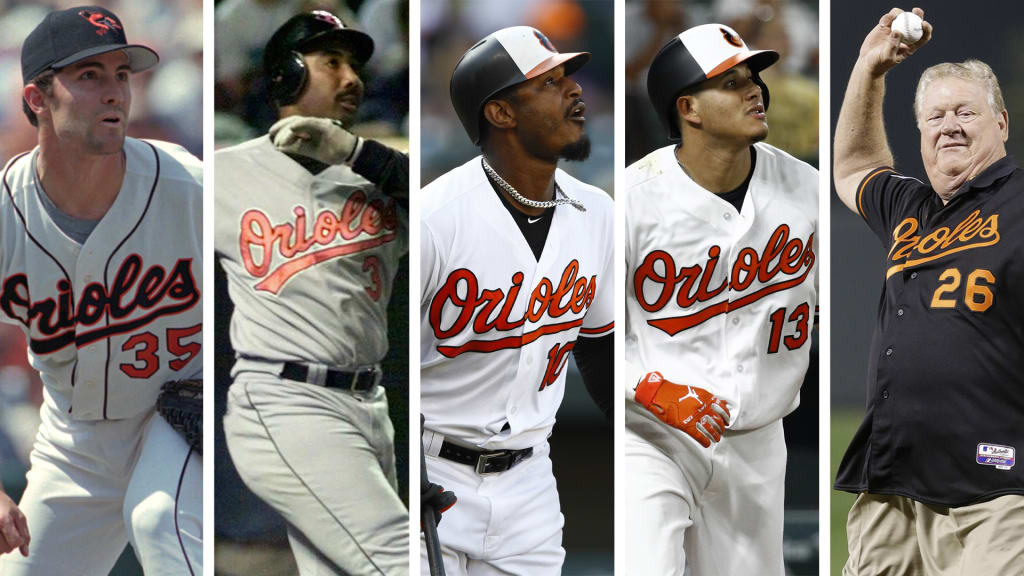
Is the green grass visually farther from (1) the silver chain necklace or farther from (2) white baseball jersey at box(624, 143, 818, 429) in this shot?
(1) the silver chain necklace

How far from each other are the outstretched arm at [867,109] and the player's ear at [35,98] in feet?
9.04

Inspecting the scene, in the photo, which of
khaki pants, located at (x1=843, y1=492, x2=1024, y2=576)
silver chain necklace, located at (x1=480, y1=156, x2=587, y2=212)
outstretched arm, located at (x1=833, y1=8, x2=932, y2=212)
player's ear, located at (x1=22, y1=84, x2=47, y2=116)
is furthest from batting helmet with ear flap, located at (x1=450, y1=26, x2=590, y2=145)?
khaki pants, located at (x1=843, y1=492, x2=1024, y2=576)

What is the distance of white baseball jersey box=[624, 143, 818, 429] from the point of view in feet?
15.7

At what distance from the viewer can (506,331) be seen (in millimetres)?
4742

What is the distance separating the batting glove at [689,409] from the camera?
4738 millimetres

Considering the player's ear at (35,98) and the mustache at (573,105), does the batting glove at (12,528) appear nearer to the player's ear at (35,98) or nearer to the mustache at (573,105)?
the player's ear at (35,98)

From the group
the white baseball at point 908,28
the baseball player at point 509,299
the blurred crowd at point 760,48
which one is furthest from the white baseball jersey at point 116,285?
the white baseball at point 908,28

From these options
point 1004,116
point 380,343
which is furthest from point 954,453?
point 380,343

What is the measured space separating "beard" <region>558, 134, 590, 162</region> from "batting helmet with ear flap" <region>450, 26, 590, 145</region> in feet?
0.91

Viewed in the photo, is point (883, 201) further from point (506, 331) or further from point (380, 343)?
point (380, 343)

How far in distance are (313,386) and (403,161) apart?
33.7 inches

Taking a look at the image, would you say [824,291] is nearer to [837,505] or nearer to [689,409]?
[689,409]

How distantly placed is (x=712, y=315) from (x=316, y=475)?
1498 millimetres

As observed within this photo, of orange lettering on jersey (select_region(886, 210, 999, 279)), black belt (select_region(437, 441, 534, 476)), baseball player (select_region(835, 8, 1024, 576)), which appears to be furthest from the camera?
black belt (select_region(437, 441, 534, 476))
